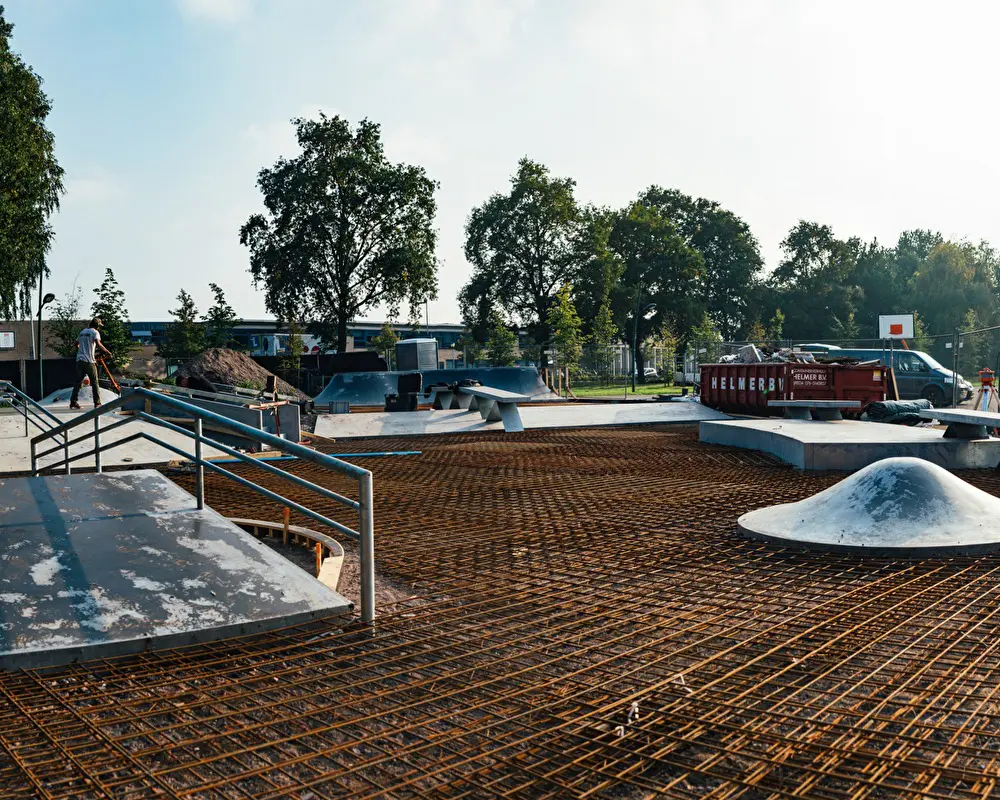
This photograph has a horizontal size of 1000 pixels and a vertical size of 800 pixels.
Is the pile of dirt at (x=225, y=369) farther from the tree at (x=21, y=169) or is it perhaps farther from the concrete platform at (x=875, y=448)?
the concrete platform at (x=875, y=448)

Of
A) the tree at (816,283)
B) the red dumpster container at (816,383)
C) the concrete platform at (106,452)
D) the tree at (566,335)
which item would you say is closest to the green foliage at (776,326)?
the tree at (816,283)

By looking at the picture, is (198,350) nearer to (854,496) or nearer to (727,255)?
(854,496)

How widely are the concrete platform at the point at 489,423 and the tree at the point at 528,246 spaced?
3548 centimetres

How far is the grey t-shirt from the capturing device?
14.6 meters

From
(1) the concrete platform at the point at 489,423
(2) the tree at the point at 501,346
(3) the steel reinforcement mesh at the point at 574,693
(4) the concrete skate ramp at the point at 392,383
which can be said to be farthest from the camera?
(2) the tree at the point at 501,346

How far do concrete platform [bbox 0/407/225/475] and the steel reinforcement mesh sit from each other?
766cm

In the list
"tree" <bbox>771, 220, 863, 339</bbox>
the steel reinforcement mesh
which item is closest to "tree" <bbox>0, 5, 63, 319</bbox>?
the steel reinforcement mesh

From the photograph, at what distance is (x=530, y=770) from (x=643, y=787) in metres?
0.38

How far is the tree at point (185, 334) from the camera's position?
42094 millimetres

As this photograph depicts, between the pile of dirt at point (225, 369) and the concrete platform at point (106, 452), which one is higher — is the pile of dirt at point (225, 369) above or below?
above

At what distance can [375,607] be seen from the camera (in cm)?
503

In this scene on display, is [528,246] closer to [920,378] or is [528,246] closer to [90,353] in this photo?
[920,378]

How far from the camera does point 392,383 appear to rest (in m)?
28.3

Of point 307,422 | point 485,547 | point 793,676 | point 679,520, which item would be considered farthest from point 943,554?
point 307,422
